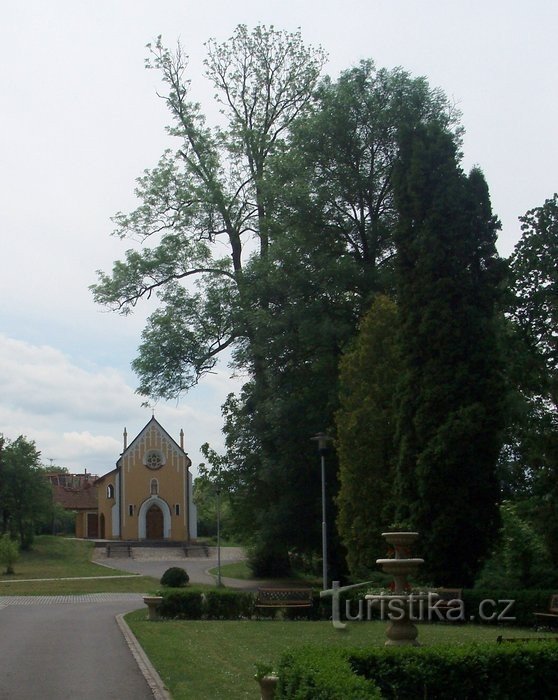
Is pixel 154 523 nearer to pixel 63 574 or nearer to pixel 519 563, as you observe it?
pixel 63 574

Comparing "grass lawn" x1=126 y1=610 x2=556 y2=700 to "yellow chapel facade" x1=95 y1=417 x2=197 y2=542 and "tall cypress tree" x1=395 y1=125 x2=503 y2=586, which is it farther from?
"yellow chapel facade" x1=95 y1=417 x2=197 y2=542

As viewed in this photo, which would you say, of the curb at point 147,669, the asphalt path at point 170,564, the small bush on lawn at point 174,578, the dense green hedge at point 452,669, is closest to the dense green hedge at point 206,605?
the curb at point 147,669

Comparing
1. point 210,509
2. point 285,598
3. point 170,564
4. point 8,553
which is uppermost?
point 285,598

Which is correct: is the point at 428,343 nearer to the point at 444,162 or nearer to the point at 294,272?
the point at 444,162

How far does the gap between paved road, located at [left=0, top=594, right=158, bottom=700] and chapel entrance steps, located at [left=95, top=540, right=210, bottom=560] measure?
3583cm

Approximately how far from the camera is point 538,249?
2678cm

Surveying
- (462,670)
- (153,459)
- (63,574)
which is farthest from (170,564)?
(462,670)

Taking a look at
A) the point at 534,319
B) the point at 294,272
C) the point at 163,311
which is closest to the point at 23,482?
the point at 163,311

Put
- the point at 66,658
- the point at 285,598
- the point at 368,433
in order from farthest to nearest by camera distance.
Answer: the point at 368,433 < the point at 285,598 < the point at 66,658

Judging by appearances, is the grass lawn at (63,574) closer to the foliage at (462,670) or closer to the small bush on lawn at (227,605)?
the small bush on lawn at (227,605)

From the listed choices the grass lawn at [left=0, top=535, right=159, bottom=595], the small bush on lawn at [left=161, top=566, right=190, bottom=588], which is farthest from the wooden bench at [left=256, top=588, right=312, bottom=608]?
the grass lawn at [left=0, top=535, right=159, bottom=595]

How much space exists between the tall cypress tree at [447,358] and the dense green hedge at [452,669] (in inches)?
510

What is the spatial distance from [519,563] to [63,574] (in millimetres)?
32619

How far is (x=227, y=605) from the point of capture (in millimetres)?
25859
